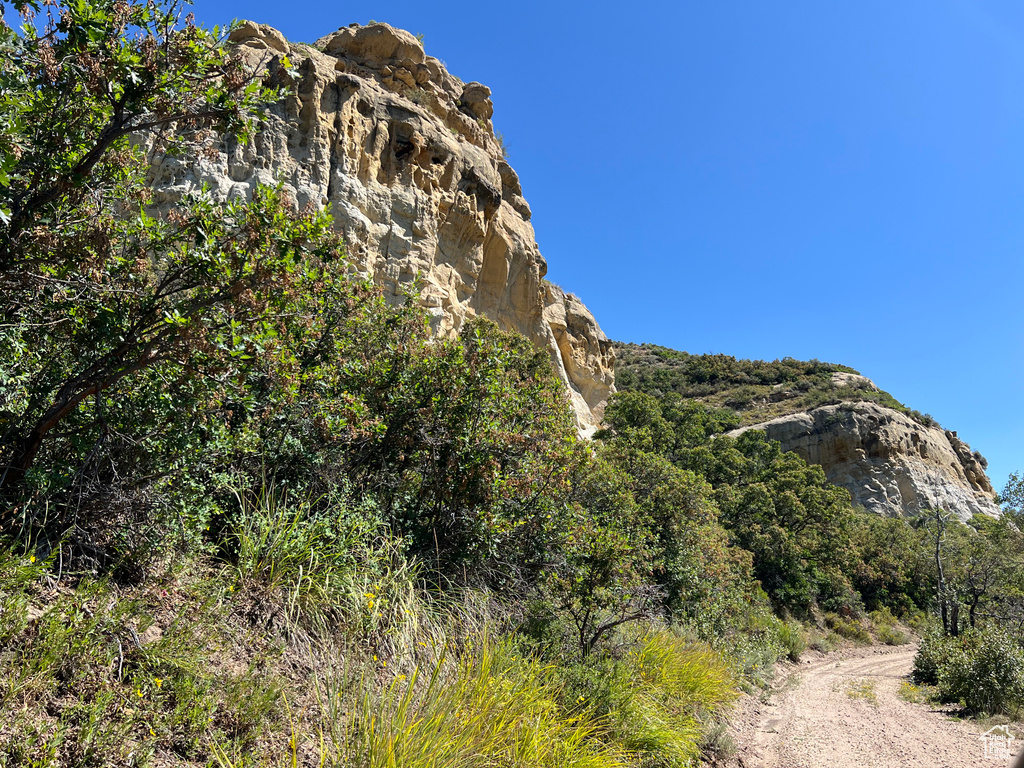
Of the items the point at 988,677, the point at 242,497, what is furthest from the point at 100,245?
the point at 988,677

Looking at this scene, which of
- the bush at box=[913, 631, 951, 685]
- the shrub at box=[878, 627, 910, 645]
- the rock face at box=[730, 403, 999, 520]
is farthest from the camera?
the rock face at box=[730, 403, 999, 520]

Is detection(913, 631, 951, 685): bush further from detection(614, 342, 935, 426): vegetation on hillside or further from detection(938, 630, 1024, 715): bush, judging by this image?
detection(614, 342, 935, 426): vegetation on hillside

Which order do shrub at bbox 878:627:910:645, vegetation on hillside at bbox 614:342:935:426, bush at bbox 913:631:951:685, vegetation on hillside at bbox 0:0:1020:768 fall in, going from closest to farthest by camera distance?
1. vegetation on hillside at bbox 0:0:1020:768
2. bush at bbox 913:631:951:685
3. shrub at bbox 878:627:910:645
4. vegetation on hillside at bbox 614:342:935:426

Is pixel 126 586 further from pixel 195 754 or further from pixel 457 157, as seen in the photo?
pixel 457 157

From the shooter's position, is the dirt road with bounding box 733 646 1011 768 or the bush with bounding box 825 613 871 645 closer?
the dirt road with bounding box 733 646 1011 768

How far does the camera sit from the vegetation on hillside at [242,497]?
3502 millimetres

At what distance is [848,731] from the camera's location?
403 inches

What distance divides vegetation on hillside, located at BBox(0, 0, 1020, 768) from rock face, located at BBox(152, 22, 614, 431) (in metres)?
8.81

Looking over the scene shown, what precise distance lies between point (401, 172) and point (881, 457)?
1821 inches

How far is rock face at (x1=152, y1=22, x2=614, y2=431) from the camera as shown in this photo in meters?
18.4

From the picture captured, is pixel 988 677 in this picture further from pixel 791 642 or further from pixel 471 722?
pixel 471 722

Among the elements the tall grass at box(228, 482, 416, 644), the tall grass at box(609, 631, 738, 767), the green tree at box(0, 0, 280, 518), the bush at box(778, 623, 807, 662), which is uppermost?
the green tree at box(0, 0, 280, 518)

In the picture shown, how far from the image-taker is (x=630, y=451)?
16.0m

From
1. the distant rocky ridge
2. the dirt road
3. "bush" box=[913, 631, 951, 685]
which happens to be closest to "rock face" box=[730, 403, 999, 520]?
the distant rocky ridge
